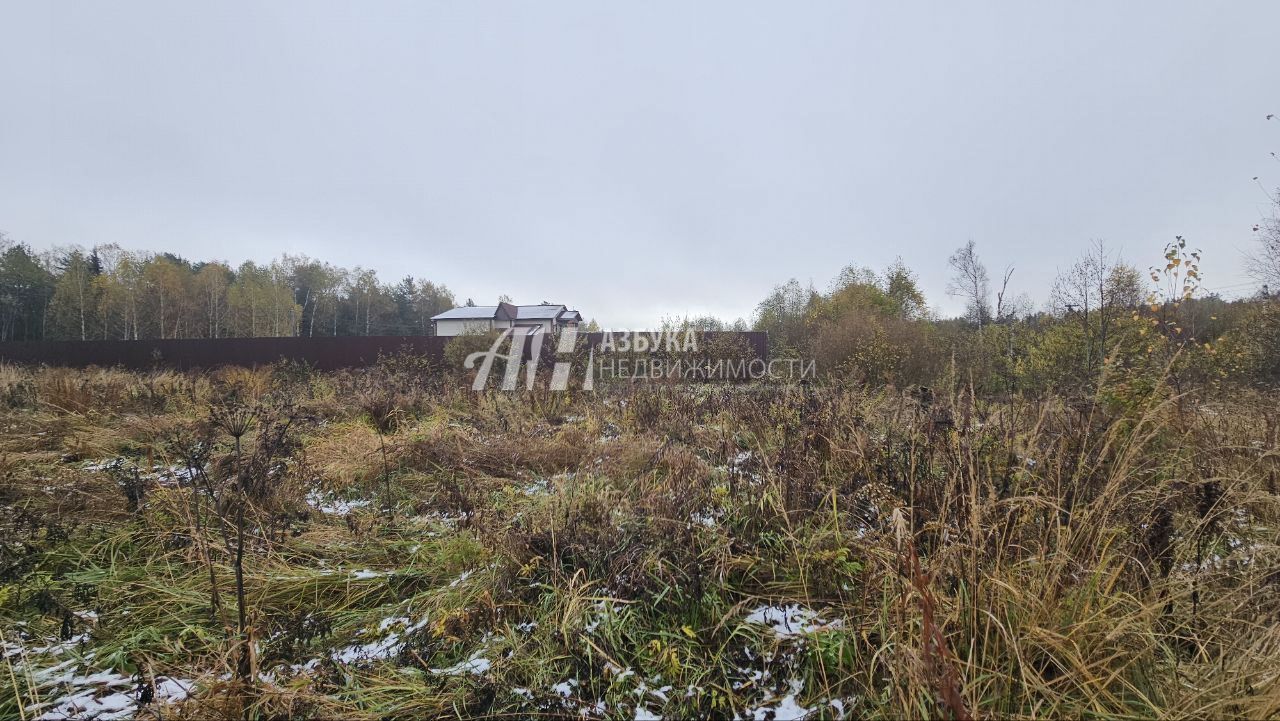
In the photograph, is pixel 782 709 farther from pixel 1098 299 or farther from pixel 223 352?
pixel 223 352

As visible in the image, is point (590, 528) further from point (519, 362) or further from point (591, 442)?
point (519, 362)

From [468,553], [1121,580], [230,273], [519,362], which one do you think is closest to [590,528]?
[468,553]

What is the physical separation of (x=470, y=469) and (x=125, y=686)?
1.97 m

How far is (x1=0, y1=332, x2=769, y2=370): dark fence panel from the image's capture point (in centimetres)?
1280

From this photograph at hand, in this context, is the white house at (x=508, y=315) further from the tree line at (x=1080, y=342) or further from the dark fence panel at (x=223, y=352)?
the tree line at (x=1080, y=342)

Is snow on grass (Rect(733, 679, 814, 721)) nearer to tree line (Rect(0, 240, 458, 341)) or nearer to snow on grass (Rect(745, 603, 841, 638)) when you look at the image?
snow on grass (Rect(745, 603, 841, 638))

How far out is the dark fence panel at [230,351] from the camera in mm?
12797

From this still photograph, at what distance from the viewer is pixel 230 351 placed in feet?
43.7

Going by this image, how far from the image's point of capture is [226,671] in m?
1.43

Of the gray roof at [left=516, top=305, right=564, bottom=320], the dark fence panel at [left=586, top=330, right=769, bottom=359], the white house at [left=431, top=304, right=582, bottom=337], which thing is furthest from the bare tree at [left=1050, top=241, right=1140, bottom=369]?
the gray roof at [left=516, top=305, right=564, bottom=320]

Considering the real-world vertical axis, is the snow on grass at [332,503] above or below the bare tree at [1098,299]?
below

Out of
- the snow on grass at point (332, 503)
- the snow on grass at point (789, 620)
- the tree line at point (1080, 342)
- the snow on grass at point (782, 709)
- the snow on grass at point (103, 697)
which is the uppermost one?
the tree line at point (1080, 342)

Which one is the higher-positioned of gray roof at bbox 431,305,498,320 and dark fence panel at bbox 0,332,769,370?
gray roof at bbox 431,305,498,320

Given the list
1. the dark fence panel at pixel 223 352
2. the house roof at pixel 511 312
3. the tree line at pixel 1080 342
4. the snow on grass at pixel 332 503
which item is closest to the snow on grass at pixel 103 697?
the snow on grass at pixel 332 503
